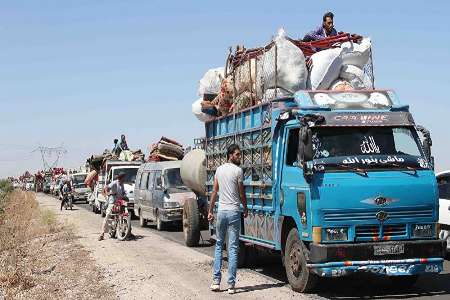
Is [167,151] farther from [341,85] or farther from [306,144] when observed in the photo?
[306,144]

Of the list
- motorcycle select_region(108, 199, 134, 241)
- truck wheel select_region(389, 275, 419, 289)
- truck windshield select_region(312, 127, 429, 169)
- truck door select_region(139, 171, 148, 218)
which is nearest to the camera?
truck windshield select_region(312, 127, 429, 169)

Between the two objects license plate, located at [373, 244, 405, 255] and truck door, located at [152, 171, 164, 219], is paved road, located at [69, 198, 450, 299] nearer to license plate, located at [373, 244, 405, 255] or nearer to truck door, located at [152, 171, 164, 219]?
license plate, located at [373, 244, 405, 255]

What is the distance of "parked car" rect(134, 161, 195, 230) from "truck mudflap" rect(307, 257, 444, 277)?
11.3m

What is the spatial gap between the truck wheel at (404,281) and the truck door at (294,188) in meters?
1.76

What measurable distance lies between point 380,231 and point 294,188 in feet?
4.25

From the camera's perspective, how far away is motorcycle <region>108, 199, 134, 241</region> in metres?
17.8

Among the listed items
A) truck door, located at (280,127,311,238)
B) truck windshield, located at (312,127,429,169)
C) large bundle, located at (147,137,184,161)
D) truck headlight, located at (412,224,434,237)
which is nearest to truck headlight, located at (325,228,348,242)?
truck door, located at (280,127,311,238)

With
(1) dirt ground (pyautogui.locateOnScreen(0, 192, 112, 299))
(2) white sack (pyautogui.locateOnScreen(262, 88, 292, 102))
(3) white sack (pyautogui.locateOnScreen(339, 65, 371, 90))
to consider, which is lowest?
(1) dirt ground (pyautogui.locateOnScreen(0, 192, 112, 299))

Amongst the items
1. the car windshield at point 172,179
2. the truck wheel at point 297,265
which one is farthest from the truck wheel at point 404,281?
the car windshield at point 172,179

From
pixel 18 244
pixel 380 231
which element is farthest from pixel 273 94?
pixel 18 244

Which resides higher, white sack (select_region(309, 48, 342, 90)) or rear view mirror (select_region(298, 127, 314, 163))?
white sack (select_region(309, 48, 342, 90))

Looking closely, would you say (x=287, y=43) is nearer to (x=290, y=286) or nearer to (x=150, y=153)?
(x=290, y=286)

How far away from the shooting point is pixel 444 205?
12.7m

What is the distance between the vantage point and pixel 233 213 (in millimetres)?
9414
